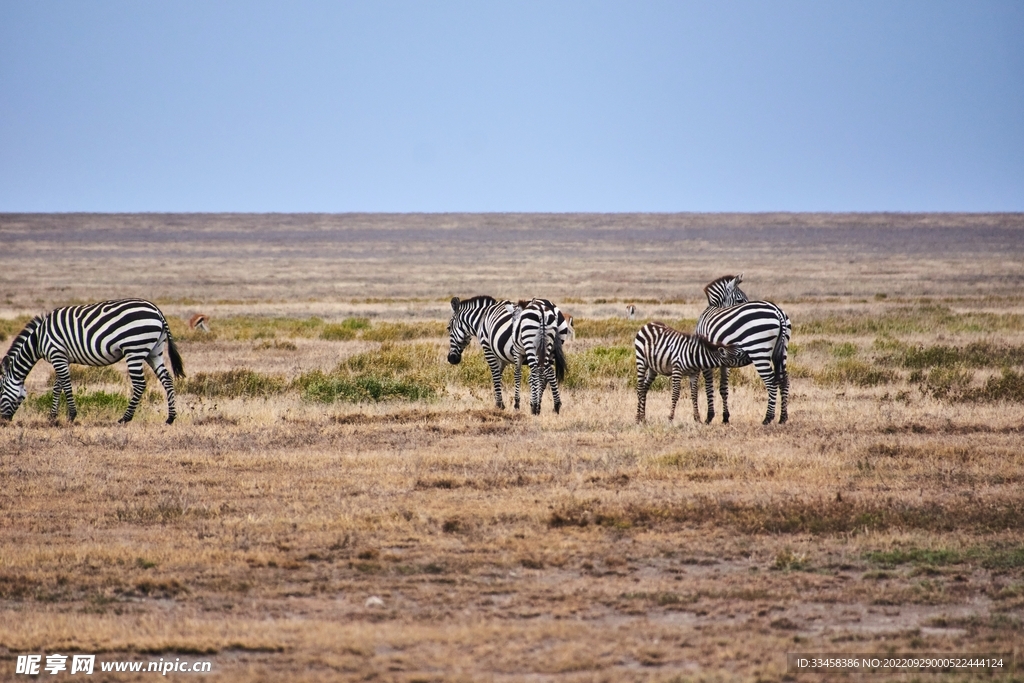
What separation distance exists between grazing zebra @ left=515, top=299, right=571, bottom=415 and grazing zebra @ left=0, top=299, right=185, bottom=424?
5103 mm

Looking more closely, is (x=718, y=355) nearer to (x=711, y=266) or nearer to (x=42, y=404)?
(x=42, y=404)

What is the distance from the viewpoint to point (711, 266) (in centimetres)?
9062

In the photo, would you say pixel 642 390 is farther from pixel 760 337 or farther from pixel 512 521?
pixel 512 521

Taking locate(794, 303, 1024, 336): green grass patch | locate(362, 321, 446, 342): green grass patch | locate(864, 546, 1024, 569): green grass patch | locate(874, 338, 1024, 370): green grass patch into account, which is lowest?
locate(864, 546, 1024, 569): green grass patch

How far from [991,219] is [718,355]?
15404 cm

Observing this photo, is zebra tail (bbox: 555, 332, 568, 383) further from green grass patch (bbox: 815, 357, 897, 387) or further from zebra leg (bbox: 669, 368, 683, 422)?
green grass patch (bbox: 815, 357, 897, 387)

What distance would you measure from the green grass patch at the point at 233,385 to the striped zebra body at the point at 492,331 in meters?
3.46

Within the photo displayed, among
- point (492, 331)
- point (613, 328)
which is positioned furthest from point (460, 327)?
point (613, 328)

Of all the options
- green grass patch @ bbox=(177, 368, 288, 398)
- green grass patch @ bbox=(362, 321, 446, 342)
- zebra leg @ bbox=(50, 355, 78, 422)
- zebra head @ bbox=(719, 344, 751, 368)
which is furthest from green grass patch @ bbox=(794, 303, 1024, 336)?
zebra leg @ bbox=(50, 355, 78, 422)

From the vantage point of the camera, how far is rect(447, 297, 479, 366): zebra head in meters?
17.9

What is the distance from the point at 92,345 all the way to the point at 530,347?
6.40 m

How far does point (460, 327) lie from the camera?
18.2 m

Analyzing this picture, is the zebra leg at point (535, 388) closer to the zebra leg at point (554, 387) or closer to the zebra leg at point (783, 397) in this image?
the zebra leg at point (554, 387)

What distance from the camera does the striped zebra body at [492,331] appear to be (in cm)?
1661
